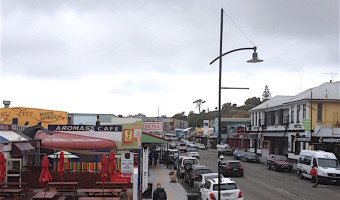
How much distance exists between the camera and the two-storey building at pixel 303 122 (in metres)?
45.8

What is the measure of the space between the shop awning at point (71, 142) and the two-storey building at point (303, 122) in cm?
2457

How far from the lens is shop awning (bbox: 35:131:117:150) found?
2569 centimetres

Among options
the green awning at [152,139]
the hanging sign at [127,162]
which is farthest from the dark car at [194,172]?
the hanging sign at [127,162]

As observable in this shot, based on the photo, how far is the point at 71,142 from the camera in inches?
1027

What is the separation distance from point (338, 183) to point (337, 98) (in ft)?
61.8

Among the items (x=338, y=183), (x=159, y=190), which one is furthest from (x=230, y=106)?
(x=159, y=190)

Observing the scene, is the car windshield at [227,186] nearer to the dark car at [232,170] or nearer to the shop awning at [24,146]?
the shop awning at [24,146]

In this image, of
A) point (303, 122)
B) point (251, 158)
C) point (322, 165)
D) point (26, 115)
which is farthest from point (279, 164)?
point (26, 115)

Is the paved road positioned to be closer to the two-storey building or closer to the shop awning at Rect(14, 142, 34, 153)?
the shop awning at Rect(14, 142, 34, 153)

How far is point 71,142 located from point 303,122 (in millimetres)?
28618

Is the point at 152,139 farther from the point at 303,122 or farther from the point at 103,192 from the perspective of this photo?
the point at 303,122

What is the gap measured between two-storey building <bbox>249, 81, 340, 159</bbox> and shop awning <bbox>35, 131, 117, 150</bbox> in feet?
80.6

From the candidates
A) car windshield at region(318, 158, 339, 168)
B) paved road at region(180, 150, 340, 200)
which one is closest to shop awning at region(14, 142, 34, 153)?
paved road at region(180, 150, 340, 200)

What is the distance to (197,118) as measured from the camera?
171 metres
